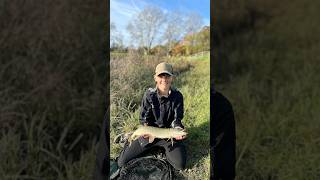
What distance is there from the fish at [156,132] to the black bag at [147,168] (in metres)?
0.08

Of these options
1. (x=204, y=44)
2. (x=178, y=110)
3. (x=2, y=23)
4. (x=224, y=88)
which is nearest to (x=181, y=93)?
(x=178, y=110)

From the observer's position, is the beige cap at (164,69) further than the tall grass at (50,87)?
No

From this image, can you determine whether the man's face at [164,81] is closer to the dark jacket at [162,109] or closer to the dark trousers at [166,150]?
the dark jacket at [162,109]

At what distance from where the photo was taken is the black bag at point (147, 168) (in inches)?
87.3

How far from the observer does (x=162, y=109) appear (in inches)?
86.4

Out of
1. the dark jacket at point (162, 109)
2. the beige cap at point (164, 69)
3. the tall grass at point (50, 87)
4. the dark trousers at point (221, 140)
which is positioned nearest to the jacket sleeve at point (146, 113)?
the dark jacket at point (162, 109)

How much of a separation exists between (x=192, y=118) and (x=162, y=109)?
127 mm

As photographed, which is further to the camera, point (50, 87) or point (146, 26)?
point (50, 87)

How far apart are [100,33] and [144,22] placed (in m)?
0.74

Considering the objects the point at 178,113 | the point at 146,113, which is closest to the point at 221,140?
the point at 178,113

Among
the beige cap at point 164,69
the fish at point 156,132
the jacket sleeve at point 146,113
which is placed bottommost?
the fish at point 156,132

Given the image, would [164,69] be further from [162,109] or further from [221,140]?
[221,140]

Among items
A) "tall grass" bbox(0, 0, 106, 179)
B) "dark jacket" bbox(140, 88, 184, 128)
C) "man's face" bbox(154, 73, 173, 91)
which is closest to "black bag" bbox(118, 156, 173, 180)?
"dark jacket" bbox(140, 88, 184, 128)

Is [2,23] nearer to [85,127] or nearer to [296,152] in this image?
[85,127]
